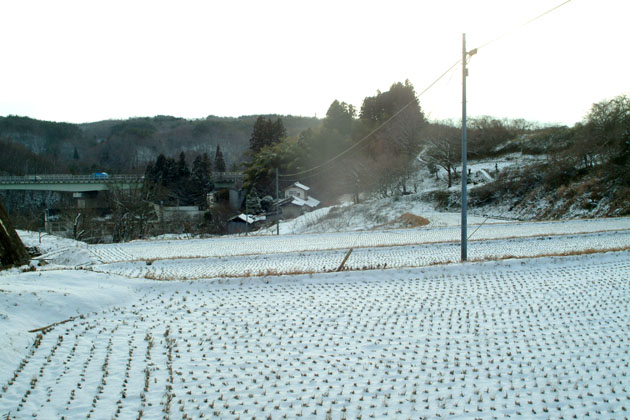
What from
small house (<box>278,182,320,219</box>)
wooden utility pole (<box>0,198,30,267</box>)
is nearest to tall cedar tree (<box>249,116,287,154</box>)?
small house (<box>278,182,320,219</box>)

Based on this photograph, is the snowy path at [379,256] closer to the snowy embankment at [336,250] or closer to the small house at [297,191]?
the snowy embankment at [336,250]

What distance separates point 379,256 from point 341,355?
28.5 ft

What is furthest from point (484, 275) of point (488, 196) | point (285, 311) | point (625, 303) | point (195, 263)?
point (488, 196)

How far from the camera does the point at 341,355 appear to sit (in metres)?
5.93

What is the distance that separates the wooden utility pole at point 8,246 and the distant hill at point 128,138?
8832 centimetres

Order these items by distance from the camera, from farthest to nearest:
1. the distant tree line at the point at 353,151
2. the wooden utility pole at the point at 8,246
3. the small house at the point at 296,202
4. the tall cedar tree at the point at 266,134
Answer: the tall cedar tree at the point at 266,134, the small house at the point at 296,202, the distant tree line at the point at 353,151, the wooden utility pole at the point at 8,246

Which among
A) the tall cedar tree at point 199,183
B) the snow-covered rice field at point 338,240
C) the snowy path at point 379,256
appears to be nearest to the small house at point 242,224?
the tall cedar tree at point 199,183

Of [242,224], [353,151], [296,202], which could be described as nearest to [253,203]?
[296,202]

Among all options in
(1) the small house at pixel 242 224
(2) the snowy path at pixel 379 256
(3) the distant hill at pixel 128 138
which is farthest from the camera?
(3) the distant hill at pixel 128 138

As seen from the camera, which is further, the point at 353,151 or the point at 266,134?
the point at 266,134

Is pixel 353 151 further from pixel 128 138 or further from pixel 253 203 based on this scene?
pixel 128 138

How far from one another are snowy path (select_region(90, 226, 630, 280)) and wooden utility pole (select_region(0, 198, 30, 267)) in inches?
74.2

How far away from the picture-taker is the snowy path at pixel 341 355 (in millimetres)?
4715

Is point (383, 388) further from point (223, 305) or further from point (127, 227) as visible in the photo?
point (127, 227)
